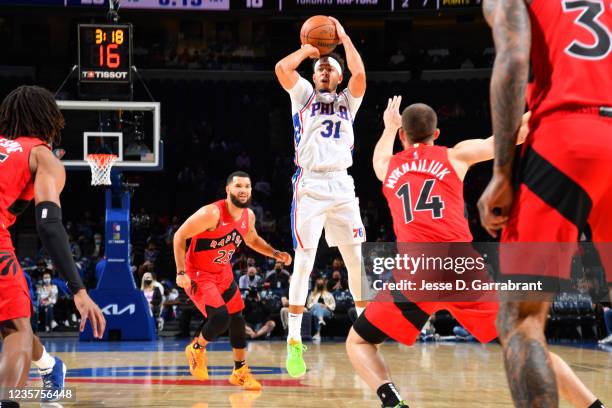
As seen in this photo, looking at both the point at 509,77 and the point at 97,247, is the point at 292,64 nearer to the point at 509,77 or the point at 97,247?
the point at 509,77

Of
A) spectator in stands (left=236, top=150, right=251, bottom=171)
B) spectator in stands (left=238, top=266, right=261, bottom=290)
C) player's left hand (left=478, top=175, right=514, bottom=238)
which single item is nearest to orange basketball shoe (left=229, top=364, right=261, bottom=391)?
player's left hand (left=478, top=175, right=514, bottom=238)

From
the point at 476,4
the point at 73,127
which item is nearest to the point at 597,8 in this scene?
the point at 73,127

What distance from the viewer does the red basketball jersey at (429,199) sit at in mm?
4770

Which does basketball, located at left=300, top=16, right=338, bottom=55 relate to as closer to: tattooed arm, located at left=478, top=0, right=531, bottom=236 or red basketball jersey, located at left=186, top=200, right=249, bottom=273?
red basketball jersey, located at left=186, top=200, right=249, bottom=273

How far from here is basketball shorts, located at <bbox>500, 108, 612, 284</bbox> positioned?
2662 millimetres

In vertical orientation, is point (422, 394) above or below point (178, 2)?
below

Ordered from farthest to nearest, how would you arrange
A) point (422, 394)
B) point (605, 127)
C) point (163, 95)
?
point (163, 95), point (422, 394), point (605, 127)

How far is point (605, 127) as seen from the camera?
273 cm

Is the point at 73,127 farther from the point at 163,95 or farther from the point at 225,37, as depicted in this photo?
the point at 225,37

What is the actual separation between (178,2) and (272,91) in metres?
5.60

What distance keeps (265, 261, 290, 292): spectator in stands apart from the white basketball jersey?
8631 millimetres

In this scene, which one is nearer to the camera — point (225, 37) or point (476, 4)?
point (476, 4)

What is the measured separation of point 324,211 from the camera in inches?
280

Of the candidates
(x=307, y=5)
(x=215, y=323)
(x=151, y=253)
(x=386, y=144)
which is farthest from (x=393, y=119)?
(x=307, y=5)
